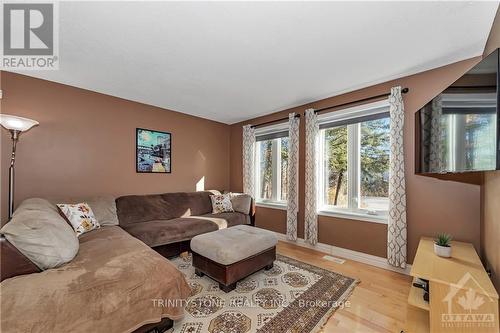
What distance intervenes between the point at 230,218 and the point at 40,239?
247cm

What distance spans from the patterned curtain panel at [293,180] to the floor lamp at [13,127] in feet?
11.0

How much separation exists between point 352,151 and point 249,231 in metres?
1.90

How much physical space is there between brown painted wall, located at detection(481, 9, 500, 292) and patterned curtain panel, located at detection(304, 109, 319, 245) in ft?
5.85

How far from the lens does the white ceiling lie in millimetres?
1576

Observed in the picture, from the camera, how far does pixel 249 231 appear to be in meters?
2.65

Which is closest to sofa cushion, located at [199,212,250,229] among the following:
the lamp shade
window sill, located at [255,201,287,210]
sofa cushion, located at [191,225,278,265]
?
window sill, located at [255,201,287,210]

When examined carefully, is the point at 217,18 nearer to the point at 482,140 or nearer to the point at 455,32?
the point at 482,140

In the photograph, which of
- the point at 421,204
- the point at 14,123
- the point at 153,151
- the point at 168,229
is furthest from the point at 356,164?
the point at 14,123

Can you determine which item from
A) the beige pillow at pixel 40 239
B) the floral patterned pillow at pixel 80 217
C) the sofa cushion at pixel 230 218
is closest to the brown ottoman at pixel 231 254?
the sofa cushion at pixel 230 218

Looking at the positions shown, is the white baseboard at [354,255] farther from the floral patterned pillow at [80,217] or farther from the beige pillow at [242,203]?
the floral patterned pillow at [80,217]

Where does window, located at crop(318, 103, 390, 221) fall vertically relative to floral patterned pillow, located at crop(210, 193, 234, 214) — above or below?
above

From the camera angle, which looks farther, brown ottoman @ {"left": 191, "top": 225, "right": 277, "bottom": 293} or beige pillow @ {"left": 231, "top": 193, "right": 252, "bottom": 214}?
beige pillow @ {"left": 231, "top": 193, "right": 252, "bottom": 214}

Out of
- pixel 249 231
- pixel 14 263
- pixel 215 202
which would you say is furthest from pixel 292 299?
pixel 215 202

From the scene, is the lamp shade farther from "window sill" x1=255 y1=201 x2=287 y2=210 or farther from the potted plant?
the potted plant
